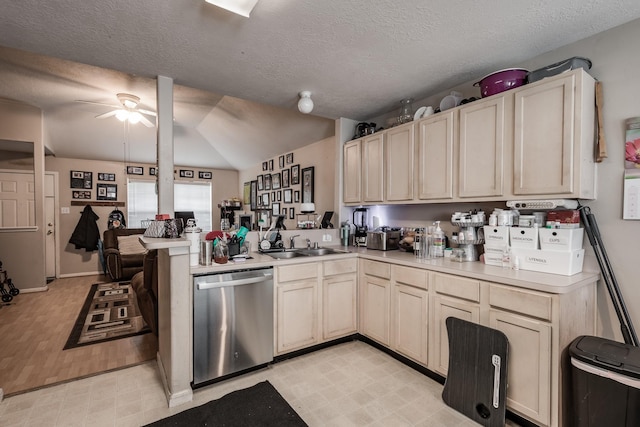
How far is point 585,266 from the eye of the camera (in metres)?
1.94

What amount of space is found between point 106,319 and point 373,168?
12.0 feet

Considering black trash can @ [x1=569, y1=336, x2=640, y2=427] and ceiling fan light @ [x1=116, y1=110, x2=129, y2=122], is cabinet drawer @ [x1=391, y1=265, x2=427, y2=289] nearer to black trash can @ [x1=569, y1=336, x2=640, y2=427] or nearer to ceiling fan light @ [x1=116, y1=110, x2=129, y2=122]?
black trash can @ [x1=569, y1=336, x2=640, y2=427]

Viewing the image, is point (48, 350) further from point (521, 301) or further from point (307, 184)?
point (521, 301)

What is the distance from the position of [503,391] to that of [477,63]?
2327 millimetres

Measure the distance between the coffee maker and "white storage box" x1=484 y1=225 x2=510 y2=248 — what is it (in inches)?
54.4

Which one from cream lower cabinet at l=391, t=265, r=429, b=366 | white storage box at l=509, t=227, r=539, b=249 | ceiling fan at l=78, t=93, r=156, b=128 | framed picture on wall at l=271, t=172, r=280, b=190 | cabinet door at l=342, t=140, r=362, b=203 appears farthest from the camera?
framed picture on wall at l=271, t=172, r=280, b=190

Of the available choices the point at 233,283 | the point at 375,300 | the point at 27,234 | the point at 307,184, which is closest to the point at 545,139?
the point at 375,300

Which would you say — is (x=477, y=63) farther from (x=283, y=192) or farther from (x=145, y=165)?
(x=145, y=165)

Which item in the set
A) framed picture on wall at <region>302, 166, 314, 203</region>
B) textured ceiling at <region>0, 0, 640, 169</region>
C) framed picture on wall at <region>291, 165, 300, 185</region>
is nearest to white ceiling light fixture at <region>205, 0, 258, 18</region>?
textured ceiling at <region>0, 0, 640, 169</region>

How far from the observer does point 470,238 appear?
7.63ft

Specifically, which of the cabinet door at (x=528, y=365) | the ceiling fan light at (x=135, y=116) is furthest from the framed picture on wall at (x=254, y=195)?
the cabinet door at (x=528, y=365)

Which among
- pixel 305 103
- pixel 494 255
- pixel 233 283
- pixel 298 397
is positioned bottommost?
pixel 298 397

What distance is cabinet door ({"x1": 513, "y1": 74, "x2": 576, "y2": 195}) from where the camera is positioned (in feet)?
5.80

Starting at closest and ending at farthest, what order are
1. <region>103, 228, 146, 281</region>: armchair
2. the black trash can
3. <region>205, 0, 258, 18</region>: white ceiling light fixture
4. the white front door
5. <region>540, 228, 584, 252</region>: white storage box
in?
1. the black trash can
2. <region>205, 0, 258, 18</region>: white ceiling light fixture
3. <region>540, 228, 584, 252</region>: white storage box
4. <region>103, 228, 146, 281</region>: armchair
5. the white front door
